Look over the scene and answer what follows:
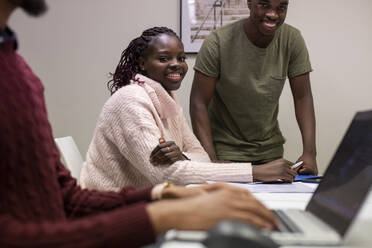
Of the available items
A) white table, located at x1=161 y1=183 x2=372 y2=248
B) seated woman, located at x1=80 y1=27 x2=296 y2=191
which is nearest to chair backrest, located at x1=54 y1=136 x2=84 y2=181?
seated woman, located at x1=80 y1=27 x2=296 y2=191

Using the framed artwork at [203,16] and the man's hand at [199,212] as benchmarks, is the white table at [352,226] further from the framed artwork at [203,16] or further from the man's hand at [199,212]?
the framed artwork at [203,16]

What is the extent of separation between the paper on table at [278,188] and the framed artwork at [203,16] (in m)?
1.52

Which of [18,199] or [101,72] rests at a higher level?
[18,199]

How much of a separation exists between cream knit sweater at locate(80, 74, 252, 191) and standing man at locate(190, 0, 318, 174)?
1.20 feet

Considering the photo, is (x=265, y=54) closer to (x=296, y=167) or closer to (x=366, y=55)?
(x=296, y=167)

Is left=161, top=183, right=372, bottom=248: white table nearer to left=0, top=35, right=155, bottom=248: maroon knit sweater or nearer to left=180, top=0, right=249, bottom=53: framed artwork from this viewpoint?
left=0, top=35, right=155, bottom=248: maroon knit sweater

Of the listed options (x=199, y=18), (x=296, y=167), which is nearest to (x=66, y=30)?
(x=199, y=18)

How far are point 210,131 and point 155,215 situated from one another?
56.9 inches

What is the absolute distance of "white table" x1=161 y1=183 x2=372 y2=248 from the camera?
0.62 meters

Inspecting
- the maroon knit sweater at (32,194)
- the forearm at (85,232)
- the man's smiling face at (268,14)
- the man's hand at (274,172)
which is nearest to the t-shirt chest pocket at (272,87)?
the man's smiling face at (268,14)

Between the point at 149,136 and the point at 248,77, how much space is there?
2.91 ft

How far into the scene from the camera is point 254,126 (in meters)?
2.07

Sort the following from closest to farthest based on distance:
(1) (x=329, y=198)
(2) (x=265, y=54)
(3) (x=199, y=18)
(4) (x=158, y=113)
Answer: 1. (1) (x=329, y=198)
2. (4) (x=158, y=113)
3. (2) (x=265, y=54)
4. (3) (x=199, y=18)

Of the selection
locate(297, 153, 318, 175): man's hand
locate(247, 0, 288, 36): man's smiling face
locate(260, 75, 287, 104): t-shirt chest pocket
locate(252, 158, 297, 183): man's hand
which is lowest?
locate(297, 153, 318, 175): man's hand
